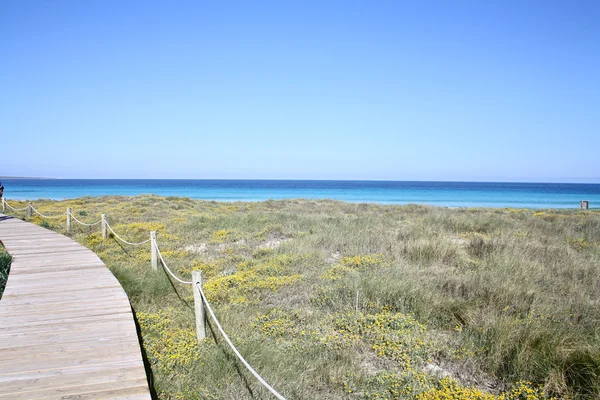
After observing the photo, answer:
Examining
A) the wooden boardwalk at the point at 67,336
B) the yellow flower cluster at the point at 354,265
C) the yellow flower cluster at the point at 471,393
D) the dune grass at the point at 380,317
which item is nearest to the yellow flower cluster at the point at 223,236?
the dune grass at the point at 380,317

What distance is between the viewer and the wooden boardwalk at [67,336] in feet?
12.6

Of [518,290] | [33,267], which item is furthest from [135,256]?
[518,290]

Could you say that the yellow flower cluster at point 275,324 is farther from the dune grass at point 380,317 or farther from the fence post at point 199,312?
the fence post at point 199,312

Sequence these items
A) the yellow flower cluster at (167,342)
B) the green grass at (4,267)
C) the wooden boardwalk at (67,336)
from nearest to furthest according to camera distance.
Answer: the wooden boardwalk at (67,336) < the yellow flower cluster at (167,342) < the green grass at (4,267)

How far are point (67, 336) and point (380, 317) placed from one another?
465 centimetres

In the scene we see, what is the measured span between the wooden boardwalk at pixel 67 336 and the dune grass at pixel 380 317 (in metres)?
0.40

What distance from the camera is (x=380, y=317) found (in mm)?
6113

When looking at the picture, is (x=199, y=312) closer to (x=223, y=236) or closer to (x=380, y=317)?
(x=380, y=317)

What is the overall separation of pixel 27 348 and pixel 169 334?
1737 millimetres

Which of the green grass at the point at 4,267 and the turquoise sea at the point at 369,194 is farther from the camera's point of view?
the turquoise sea at the point at 369,194

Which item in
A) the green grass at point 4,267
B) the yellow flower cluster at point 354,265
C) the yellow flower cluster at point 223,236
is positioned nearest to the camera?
the green grass at point 4,267

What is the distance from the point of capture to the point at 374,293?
7.09m

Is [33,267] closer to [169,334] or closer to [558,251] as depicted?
[169,334]

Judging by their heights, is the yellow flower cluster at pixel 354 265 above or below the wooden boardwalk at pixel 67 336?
above
